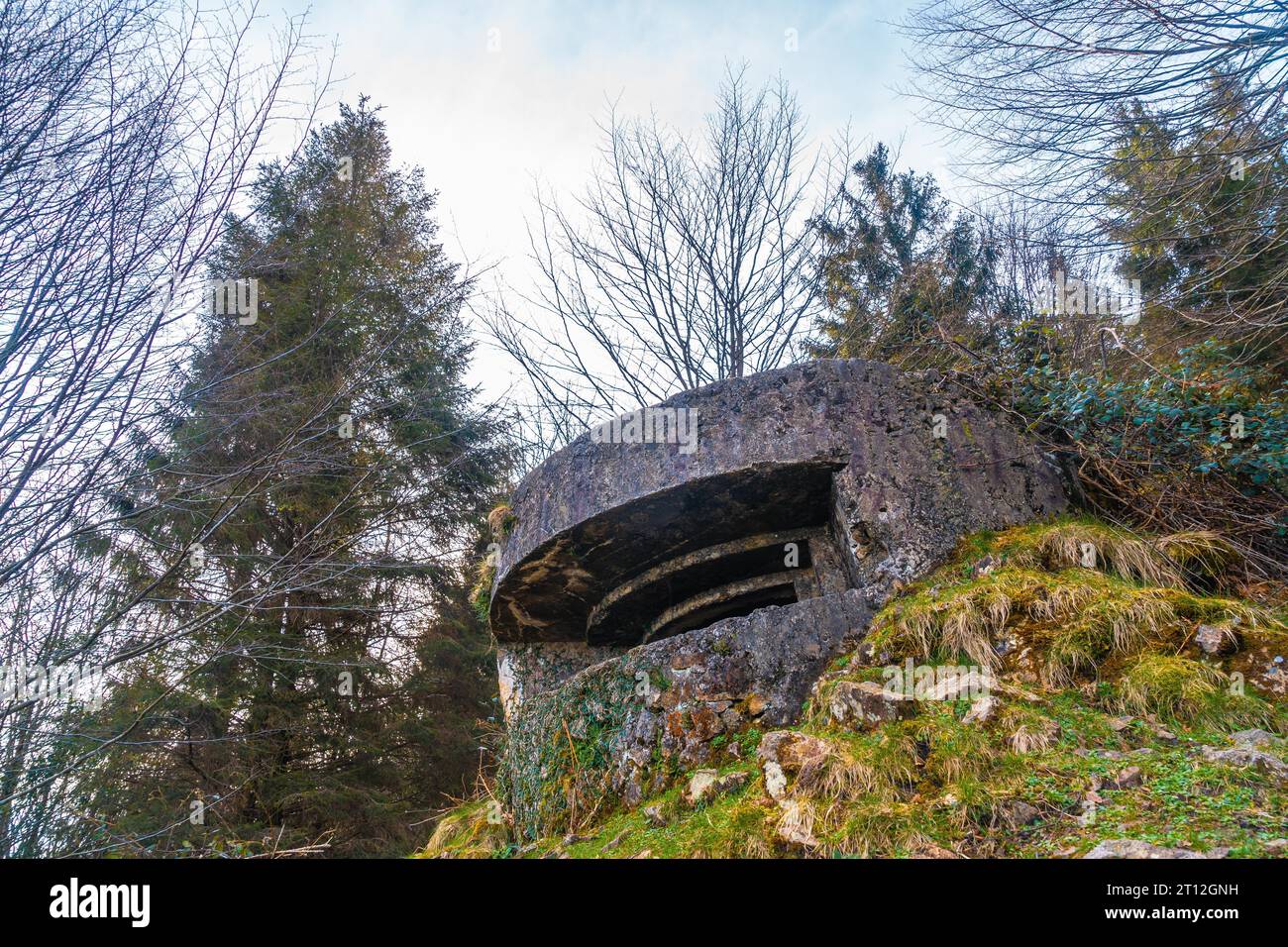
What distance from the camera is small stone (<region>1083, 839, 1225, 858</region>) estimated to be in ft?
5.94

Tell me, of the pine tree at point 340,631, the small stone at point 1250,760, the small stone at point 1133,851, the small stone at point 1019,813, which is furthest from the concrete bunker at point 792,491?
the pine tree at point 340,631

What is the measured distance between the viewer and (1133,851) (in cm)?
186

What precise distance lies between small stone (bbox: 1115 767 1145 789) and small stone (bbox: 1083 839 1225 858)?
0.33m

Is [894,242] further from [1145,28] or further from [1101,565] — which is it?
[1101,565]

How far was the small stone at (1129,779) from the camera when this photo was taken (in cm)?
221

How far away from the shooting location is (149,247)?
9.93ft

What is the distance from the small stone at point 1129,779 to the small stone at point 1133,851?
13.1 inches

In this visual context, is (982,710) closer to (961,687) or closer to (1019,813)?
(961,687)

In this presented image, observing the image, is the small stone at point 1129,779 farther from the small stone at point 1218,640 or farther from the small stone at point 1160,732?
the small stone at point 1218,640

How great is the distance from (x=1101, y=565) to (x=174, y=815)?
8278 mm

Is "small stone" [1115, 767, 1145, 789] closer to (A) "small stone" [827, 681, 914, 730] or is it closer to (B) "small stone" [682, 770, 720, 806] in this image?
(A) "small stone" [827, 681, 914, 730]

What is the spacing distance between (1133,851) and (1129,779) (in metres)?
0.43

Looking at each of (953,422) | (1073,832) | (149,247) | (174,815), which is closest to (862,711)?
(1073,832)

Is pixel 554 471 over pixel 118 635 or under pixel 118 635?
over
